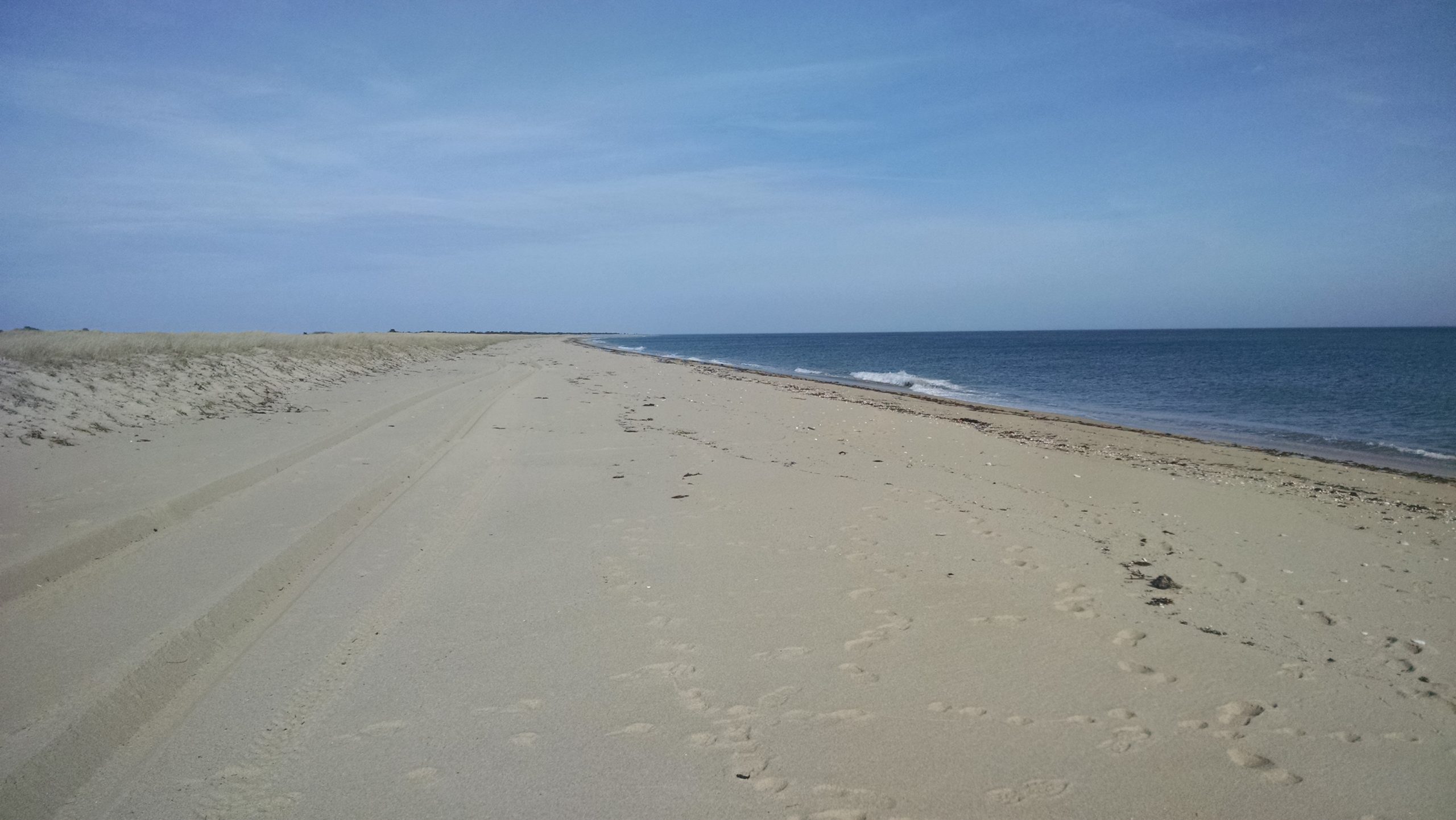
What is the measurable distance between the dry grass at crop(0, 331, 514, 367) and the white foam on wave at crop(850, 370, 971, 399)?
23253 millimetres

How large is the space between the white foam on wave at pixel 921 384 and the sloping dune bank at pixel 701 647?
767 inches

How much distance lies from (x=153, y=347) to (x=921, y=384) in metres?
28.3

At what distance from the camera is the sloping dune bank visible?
9.23 feet

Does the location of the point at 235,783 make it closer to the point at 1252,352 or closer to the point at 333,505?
the point at 333,505

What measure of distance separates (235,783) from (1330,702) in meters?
5.14

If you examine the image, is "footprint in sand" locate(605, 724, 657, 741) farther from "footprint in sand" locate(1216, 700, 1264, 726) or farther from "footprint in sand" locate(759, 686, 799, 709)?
"footprint in sand" locate(1216, 700, 1264, 726)

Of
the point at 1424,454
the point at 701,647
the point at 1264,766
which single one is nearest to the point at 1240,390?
the point at 1424,454

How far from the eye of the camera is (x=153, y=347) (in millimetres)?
17469

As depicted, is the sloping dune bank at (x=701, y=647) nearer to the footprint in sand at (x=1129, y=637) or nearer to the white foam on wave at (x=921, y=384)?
the footprint in sand at (x=1129, y=637)

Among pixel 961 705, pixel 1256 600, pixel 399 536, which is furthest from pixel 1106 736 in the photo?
pixel 399 536

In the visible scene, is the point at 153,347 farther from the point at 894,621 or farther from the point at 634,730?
the point at 894,621

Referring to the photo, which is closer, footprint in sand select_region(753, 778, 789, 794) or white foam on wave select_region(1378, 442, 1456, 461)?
footprint in sand select_region(753, 778, 789, 794)

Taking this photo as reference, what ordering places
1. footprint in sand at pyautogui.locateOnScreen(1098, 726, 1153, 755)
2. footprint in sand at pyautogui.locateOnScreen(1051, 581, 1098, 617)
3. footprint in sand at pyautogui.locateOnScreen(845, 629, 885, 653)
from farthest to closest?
1. footprint in sand at pyautogui.locateOnScreen(1051, 581, 1098, 617)
2. footprint in sand at pyautogui.locateOnScreen(845, 629, 885, 653)
3. footprint in sand at pyautogui.locateOnScreen(1098, 726, 1153, 755)

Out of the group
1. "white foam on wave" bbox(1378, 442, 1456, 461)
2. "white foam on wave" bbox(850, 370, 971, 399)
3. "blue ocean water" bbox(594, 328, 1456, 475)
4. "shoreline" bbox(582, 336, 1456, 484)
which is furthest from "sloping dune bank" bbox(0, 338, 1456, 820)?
"white foam on wave" bbox(850, 370, 971, 399)
